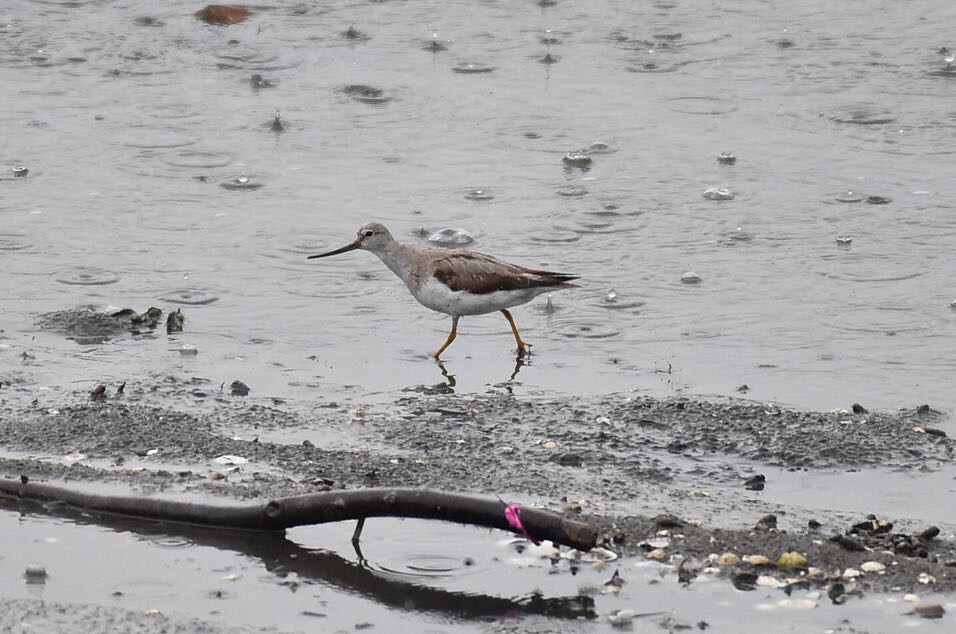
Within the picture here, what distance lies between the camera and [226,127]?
506 inches

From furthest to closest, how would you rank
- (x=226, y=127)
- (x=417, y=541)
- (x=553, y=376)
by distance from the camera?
(x=226, y=127) < (x=553, y=376) < (x=417, y=541)

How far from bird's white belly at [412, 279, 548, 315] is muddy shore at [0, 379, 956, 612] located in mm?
903

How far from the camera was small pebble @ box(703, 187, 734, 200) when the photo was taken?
440 inches

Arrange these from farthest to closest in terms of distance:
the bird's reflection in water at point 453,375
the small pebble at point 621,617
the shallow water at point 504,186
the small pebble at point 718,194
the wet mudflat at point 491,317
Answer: the small pebble at point 718,194
the shallow water at point 504,186
the bird's reflection in water at point 453,375
the wet mudflat at point 491,317
the small pebble at point 621,617

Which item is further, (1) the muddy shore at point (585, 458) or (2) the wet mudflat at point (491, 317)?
(1) the muddy shore at point (585, 458)

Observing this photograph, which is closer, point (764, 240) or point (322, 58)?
point (764, 240)

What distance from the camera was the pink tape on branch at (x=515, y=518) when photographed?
4945 mm

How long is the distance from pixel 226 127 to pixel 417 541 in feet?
26.3

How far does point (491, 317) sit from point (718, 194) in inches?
102

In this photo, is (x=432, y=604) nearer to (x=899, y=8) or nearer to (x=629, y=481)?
(x=629, y=481)

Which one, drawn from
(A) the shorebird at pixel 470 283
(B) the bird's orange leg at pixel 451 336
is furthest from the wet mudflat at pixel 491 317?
(A) the shorebird at pixel 470 283

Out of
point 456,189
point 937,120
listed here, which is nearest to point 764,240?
point 456,189

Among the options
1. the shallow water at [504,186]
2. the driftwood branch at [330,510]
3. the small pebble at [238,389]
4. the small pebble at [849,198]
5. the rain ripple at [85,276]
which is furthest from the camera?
the small pebble at [849,198]

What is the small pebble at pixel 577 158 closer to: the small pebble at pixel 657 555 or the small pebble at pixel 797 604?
the small pebble at pixel 657 555
